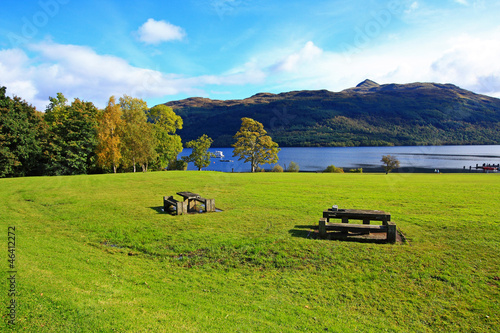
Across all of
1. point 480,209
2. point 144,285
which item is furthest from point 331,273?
point 480,209

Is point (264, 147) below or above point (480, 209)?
above

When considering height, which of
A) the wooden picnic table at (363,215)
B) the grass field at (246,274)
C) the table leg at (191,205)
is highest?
the wooden picnic table at (363,215)

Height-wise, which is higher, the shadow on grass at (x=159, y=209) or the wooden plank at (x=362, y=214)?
the wooden plank at (x=362, y=214)

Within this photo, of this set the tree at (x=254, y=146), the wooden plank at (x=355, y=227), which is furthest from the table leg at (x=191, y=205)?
the tree at (x=254, y=146)

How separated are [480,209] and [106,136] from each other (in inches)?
1753

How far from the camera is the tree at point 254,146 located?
57281 millimetres

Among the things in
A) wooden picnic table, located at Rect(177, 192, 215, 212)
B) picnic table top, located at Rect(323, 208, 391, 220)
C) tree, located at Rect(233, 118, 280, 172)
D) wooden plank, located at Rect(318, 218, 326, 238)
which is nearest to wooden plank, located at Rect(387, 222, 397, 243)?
picnic table top, located at Rect(323, 208, 391, 220)

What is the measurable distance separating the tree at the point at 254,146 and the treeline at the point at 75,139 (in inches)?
689

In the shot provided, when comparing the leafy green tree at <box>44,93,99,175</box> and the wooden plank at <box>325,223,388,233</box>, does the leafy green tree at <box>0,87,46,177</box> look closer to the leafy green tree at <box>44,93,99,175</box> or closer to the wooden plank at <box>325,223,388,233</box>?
the leafy green tree at <box>44,93,99,175</box>

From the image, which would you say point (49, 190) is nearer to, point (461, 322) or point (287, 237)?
point (287, 237)

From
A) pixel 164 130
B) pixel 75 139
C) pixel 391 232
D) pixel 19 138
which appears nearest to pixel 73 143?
pixel 75 139

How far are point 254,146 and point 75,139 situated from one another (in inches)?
1238

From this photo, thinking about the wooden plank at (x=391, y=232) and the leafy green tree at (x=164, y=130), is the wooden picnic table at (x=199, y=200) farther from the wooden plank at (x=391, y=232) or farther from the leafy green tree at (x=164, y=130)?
the leafy green tree at (x=164, y=130)

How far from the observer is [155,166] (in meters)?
56.6
